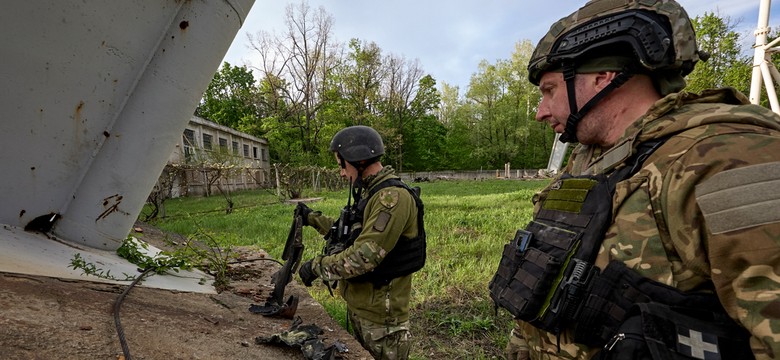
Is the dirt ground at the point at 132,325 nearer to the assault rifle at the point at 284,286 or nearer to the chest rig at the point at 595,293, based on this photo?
the assault rifle at the point at 284,286

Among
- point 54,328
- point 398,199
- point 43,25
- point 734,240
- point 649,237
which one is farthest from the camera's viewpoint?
point 398,199

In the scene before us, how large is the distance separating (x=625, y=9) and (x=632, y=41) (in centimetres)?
17

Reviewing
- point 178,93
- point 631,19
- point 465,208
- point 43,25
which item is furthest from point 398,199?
point 465,208

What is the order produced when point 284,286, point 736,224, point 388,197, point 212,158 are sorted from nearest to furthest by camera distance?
point 736,224 → point 388,197 → point 284,286 → point 212,158

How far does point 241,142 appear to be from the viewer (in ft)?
105

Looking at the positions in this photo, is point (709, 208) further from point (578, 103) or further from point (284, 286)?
point (284, 286)

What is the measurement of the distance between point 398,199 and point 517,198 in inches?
518

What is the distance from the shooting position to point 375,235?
7.79ft

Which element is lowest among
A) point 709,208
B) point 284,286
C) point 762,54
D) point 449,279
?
point 449,279

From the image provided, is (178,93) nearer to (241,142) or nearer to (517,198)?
(517,198)

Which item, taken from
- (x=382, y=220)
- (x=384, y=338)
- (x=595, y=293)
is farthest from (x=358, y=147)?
(x=595, y=293)

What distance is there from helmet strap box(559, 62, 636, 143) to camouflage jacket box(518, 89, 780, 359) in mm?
173

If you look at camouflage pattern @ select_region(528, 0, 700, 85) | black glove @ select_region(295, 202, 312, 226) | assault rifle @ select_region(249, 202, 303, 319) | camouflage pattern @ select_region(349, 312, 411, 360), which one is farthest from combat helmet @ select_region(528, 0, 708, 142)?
black glove @ select_region(295, 202, 312, 226)

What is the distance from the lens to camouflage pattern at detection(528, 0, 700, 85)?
128 centimetres
